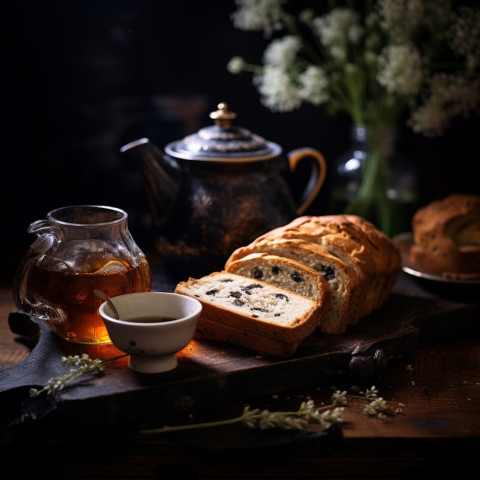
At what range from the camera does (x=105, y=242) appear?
2.04 metres

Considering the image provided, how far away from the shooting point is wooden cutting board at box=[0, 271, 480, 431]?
172 centimetres

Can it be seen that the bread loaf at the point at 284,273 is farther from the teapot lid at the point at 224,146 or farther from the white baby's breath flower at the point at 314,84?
the white baby's breath flower at the point at 314,84

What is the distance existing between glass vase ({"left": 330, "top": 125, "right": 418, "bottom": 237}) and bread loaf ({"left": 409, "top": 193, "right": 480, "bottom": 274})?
271 millimetres

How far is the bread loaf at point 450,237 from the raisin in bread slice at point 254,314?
2.33 ft

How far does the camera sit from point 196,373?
6.04 ft

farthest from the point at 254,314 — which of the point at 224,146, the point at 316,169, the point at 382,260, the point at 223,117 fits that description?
the point at 316,169

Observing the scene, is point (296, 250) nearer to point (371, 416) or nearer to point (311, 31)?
point (371, 416)

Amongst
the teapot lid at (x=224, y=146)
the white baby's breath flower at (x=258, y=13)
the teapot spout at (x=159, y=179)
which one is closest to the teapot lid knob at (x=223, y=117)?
the teapot lid at (x=224, y=146)

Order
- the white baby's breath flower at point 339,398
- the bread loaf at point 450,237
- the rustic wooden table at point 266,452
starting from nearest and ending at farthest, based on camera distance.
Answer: the rustic wooden table at point 266,452
the white baby's breath flower at point 339,398
the bread loaf at point 450,237

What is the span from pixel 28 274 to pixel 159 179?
655mm

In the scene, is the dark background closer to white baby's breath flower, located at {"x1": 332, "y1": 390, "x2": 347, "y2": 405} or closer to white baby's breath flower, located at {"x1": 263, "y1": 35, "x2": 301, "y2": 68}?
white baby's breath flower, located at {"x1": 263, "y1": 35, "x2": 301, "y2": 68}

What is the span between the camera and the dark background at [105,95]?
289cm

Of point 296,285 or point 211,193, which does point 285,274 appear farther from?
point 211,193

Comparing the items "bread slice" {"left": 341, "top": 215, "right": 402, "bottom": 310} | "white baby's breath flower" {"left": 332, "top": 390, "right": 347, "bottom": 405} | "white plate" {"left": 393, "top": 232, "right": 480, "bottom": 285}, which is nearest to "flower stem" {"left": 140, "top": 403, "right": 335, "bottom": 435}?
"white baby's breath flower" {"left": 332, "top": 390, "right": 347, "bottom": 405}
